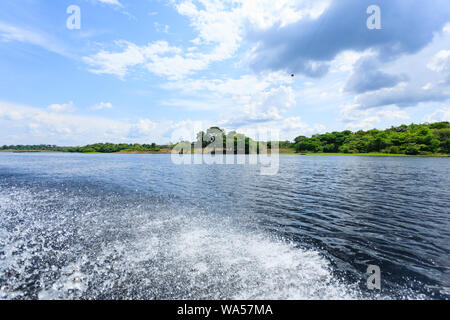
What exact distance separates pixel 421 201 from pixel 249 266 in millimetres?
19410

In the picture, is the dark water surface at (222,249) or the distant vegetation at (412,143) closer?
the dark water surface at (222,249)

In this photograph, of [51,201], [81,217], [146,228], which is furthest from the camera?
[51,201]

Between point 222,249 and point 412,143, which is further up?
point 412,143

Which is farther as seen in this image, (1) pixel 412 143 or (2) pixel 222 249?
(1) pixel 412 143

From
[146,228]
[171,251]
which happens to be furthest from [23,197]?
[171,251]

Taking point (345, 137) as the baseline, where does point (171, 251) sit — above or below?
below

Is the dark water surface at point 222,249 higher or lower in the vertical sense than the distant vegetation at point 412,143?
lower

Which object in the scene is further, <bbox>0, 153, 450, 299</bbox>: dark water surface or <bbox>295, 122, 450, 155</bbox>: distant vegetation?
<bbox>295, 122, 450, 155</bbox>: distant vegetation

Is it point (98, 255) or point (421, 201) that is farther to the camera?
point (421, 201)

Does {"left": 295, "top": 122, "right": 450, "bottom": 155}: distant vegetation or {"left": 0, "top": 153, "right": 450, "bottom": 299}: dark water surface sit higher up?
{"left": 295, "top": 122, "right": 450, "bottom": 155}: distant vegetation

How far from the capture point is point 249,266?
7.82 meters
